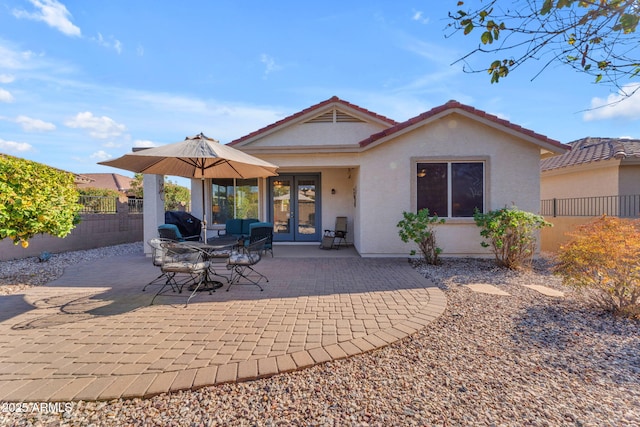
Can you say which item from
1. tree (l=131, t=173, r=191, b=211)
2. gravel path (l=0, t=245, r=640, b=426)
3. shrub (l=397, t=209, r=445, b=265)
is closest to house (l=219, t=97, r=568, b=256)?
shrub (l=397, t=209, r=445, b=265)

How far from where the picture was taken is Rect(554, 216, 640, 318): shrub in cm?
433

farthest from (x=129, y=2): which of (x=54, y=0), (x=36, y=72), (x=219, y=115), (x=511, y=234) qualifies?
(x=511, y=234)

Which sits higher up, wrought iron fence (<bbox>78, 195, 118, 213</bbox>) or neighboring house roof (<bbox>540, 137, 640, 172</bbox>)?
neighboring house roof (<bbox>540, 137, 640, 172</bbox>)

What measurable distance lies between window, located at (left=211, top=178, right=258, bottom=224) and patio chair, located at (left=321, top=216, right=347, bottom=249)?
10.1 ft

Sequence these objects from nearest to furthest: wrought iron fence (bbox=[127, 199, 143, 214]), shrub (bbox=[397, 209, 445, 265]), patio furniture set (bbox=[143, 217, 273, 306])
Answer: patio furniture set (bbox=[143, 217, 273, 306]), shrub (bbox=[397, 209, 445, 265]), wrought iron fence (bbox=[127, 199, 143, 214])

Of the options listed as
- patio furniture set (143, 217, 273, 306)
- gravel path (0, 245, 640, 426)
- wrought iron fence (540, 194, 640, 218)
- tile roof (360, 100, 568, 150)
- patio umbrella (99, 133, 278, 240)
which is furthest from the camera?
wrought iron fence (540, 194, 640, 218)

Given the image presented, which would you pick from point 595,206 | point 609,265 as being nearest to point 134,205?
point 609,265

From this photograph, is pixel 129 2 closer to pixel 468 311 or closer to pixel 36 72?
pixel 36 72

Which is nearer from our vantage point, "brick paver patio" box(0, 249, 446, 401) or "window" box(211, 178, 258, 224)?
"brick paver patio" box(0, 249, 446, 401)

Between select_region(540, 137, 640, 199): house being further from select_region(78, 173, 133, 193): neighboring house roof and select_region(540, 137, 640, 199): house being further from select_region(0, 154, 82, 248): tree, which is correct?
select_region(78, 173, 133, 193): neighboring house roof

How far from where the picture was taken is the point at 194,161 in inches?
257

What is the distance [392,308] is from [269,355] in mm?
2221

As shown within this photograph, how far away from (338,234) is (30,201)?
8.35m

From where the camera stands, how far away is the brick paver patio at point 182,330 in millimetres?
2785
